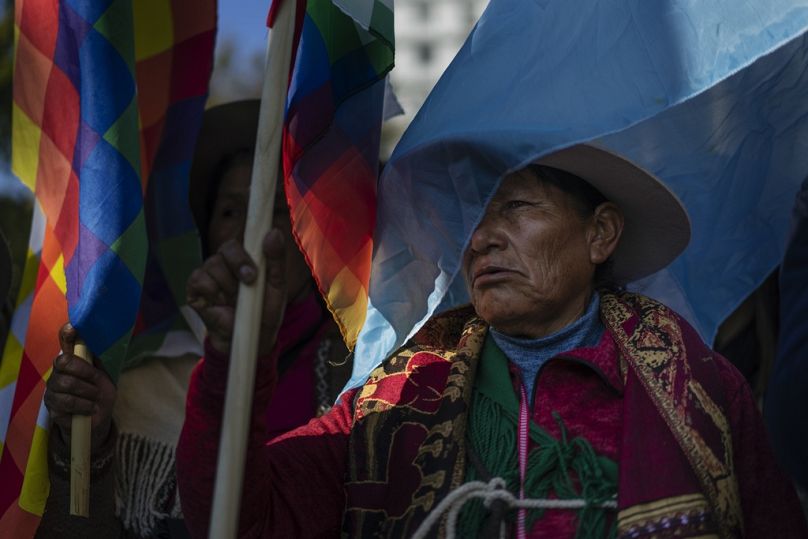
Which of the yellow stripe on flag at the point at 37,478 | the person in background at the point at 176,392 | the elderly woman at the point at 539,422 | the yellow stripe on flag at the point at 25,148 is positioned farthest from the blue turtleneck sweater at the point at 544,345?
the yellow stripe on flag at the point at 25,148

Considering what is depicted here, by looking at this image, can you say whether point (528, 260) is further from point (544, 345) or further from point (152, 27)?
point (152, 27)

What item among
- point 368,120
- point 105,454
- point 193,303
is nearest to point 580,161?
point 368,120

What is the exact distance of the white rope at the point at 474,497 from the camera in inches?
121

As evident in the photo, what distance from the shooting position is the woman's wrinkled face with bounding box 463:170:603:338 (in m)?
3.33

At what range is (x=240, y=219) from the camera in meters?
4.57

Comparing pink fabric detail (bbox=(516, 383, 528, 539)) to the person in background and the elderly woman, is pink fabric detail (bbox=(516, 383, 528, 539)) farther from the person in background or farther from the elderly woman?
the person in background

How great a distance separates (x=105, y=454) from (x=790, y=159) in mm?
2007

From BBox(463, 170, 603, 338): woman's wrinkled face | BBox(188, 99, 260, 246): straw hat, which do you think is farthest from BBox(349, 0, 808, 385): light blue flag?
BBox(188, 99, 260, 246): straw hat

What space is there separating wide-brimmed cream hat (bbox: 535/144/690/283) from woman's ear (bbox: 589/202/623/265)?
0.04 metres

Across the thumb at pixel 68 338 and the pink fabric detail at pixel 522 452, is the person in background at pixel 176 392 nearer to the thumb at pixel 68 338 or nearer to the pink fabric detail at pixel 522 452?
the thumb at pixel 68 338

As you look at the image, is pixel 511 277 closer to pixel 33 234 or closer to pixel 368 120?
pixel 368 120

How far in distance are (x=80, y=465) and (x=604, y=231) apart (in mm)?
1383

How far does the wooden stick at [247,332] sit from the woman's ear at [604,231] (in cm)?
104

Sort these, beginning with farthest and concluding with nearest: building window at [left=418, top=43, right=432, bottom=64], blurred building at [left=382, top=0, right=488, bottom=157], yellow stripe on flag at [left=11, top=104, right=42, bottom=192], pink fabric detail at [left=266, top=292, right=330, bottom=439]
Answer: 1. building window at [left=418, top=43, right=432, bottom=64]
2. blurred building at [left=382, top=0, right=488, bottom=157]
3. pink fabric detail at [left=266, top=292, right=330, bottom=439]
4. yellow stripe on flag at [left=11, top=104, right=42, bottom=192]
